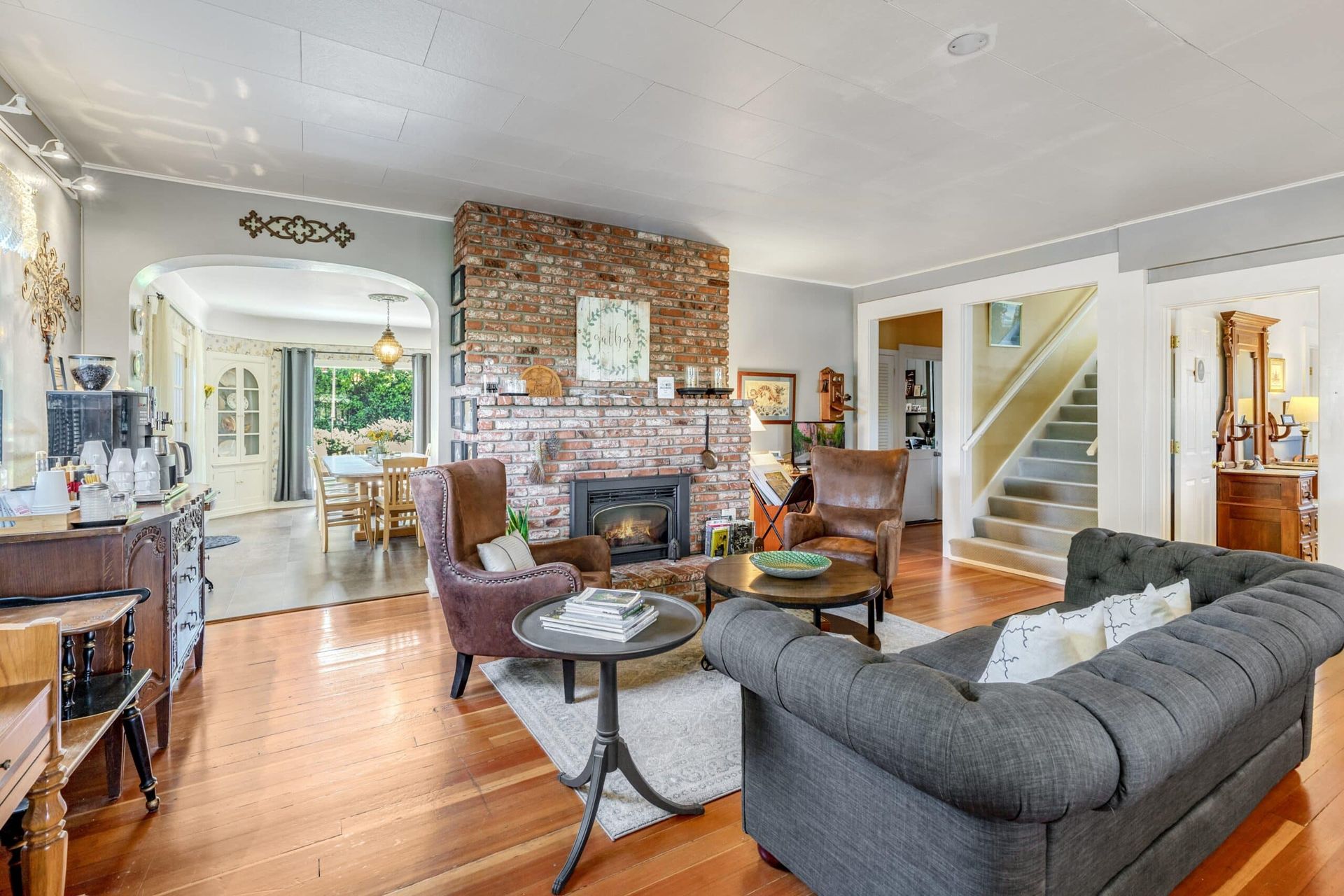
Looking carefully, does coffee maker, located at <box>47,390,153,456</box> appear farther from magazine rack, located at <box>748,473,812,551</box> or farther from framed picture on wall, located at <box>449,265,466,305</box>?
magazine rack, located at <box>748,473,812,551</box>

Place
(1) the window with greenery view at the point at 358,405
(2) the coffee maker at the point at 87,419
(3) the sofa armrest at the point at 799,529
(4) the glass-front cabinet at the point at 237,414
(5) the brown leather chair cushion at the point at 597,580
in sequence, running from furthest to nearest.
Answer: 1. (1) the window with greenery view at the point at 358,405
2. (4) the glass-front cabinet at the point at 237,414
3. (3) the sofa armrest at the point at 799,529
4. (5) the brown leather chair cushion at the point at 597,580
5. (2) the coffee maker at the point at 87,419

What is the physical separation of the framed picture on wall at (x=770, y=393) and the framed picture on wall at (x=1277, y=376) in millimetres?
4298

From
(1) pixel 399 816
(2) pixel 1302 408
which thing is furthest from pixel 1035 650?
(2) pixel 1302 408

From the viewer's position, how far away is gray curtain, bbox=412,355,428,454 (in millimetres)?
9602

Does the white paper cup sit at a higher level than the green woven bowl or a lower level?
higher

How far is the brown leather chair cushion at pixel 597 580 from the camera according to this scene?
331 cm

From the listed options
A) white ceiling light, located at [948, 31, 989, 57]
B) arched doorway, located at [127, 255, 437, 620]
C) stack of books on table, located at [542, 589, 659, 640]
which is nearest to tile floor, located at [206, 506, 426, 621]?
arched doorway, located at [127, 255, 437, 620]

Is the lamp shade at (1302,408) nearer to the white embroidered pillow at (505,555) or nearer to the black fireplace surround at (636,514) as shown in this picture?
the black fireplace surround at (636,514)

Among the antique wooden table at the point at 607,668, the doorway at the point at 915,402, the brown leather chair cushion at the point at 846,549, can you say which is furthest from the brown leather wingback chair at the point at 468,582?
the doorway at the point at 915,402

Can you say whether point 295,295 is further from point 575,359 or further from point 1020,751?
point 1020,751

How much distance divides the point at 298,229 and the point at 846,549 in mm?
4089

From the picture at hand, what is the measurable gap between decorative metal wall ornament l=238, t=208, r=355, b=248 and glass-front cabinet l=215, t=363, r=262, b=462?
5112mm

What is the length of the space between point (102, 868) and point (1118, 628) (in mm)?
2858

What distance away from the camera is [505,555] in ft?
9.86
